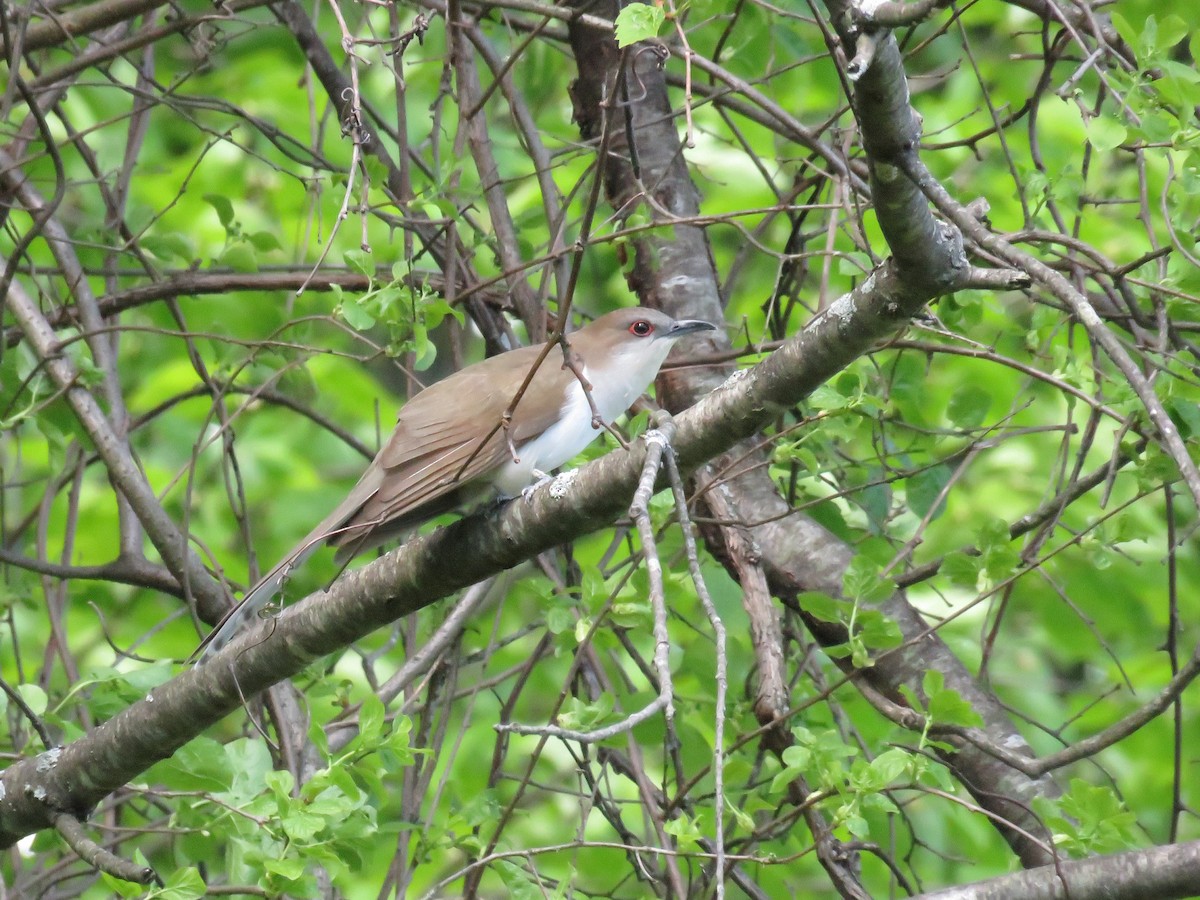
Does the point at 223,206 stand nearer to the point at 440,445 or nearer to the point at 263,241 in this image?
the point at 263,241

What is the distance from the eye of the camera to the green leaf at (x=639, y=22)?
234cm

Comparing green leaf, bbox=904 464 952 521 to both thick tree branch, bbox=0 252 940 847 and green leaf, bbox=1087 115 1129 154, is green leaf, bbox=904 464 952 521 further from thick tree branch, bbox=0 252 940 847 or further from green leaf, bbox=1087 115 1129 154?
thick tree branch, bbox=0 252 940 847

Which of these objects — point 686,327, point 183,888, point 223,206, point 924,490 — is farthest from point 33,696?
point 924,490

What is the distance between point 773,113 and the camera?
3176 mm

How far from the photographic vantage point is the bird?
3.03 meters

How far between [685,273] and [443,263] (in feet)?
2.51

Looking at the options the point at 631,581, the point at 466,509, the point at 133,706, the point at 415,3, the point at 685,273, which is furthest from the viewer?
the point at 685,273

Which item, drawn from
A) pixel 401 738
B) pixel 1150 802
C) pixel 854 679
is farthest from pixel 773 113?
pixel 1150 802

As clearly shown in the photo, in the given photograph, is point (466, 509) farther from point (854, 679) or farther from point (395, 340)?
point (854, 679)

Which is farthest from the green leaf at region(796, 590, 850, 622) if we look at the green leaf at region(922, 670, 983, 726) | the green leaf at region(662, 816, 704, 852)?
the green leaf at region(662, 816, 704, 852)

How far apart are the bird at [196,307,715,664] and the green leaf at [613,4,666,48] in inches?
31.4

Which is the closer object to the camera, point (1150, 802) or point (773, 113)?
point (773, 113)

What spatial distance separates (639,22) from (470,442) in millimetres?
1169

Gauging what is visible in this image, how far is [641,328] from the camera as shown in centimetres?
362
